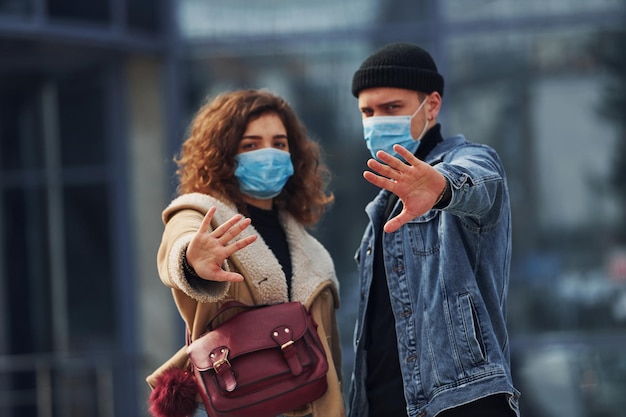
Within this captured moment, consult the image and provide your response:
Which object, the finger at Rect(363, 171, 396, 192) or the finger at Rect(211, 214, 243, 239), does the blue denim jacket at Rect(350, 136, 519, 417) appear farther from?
the finger at Rect(211, 214, 243, 239)

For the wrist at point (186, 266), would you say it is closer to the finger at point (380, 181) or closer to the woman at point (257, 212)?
the woman at point (257, 212)

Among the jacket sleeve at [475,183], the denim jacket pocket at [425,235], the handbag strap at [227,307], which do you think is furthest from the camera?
the handbag strap at [227,307]

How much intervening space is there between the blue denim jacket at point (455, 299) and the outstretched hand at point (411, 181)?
0.77 feet

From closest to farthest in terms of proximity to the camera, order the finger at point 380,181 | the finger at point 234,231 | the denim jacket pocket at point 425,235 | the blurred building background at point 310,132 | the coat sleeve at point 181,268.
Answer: the finger at point 380,181
the finger at point 234,231
the coat sleeve at point 181,268
the denim jacket pocket at point 425,235
the blurred building background at point 310,132

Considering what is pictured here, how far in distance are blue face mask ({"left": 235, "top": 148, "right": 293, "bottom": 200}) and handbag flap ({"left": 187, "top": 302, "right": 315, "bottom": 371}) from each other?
1.49ft

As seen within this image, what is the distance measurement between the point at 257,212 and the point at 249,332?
0.54m

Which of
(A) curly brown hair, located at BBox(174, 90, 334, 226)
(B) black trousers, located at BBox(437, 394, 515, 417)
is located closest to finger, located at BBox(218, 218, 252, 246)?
(A) curly brown hair, located at BBox(174, 90, 334, 226)

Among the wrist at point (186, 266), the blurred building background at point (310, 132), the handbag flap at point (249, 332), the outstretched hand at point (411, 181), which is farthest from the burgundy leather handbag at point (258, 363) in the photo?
the blurred building background at point (310, 132)

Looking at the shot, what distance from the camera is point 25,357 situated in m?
8.67

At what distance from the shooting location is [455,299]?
3.41 meters

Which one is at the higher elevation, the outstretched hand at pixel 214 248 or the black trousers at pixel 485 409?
the outstretched hand at pixel 214 248

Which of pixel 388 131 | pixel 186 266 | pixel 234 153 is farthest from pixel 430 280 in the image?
pixel 234 153

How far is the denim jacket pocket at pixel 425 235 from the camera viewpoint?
352 cm

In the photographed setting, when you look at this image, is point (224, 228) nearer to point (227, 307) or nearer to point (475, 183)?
point (227, 307)
